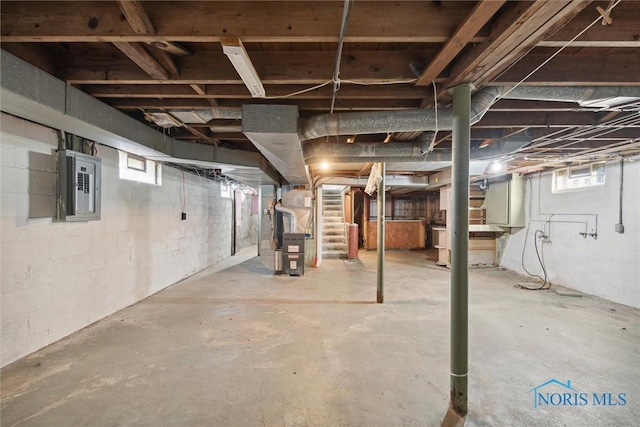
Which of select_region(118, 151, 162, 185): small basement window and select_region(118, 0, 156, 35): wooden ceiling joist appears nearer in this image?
select_region(118, 0, 156, 35): wooden ceiling joist

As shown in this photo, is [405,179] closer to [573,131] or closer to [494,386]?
[573,131]

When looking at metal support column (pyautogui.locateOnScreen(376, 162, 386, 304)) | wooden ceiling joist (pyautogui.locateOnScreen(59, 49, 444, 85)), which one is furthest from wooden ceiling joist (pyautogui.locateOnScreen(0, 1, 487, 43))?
metal support column (pyautogui.locateOnScreen(376, 162, 386, 304))

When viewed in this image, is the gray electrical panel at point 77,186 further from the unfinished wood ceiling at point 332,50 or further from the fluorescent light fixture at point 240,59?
the fluorescent light fixture at point 240,59

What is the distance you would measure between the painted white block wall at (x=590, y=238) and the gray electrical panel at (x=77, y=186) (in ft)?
20.3

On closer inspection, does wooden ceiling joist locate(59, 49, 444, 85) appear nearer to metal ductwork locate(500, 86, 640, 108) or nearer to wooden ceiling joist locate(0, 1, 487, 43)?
wooden ceiling joist locate(0, 1, 487, 43)

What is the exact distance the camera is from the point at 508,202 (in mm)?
5273

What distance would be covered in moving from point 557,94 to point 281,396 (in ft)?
8.77

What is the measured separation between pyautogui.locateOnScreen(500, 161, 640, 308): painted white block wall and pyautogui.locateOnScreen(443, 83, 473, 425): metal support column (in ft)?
11.7

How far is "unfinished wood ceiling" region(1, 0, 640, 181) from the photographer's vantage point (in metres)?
1.32

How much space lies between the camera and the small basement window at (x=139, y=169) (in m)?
3.15

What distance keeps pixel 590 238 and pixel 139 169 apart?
6.34 meters

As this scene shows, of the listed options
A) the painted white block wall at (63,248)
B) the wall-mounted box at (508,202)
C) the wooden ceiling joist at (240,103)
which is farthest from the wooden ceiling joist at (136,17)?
the wall-mounted box at (508,202)

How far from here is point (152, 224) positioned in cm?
368

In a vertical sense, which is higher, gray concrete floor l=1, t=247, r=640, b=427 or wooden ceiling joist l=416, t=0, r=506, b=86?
wooden ceiling joist l=416, t=0, r=506, b=86
